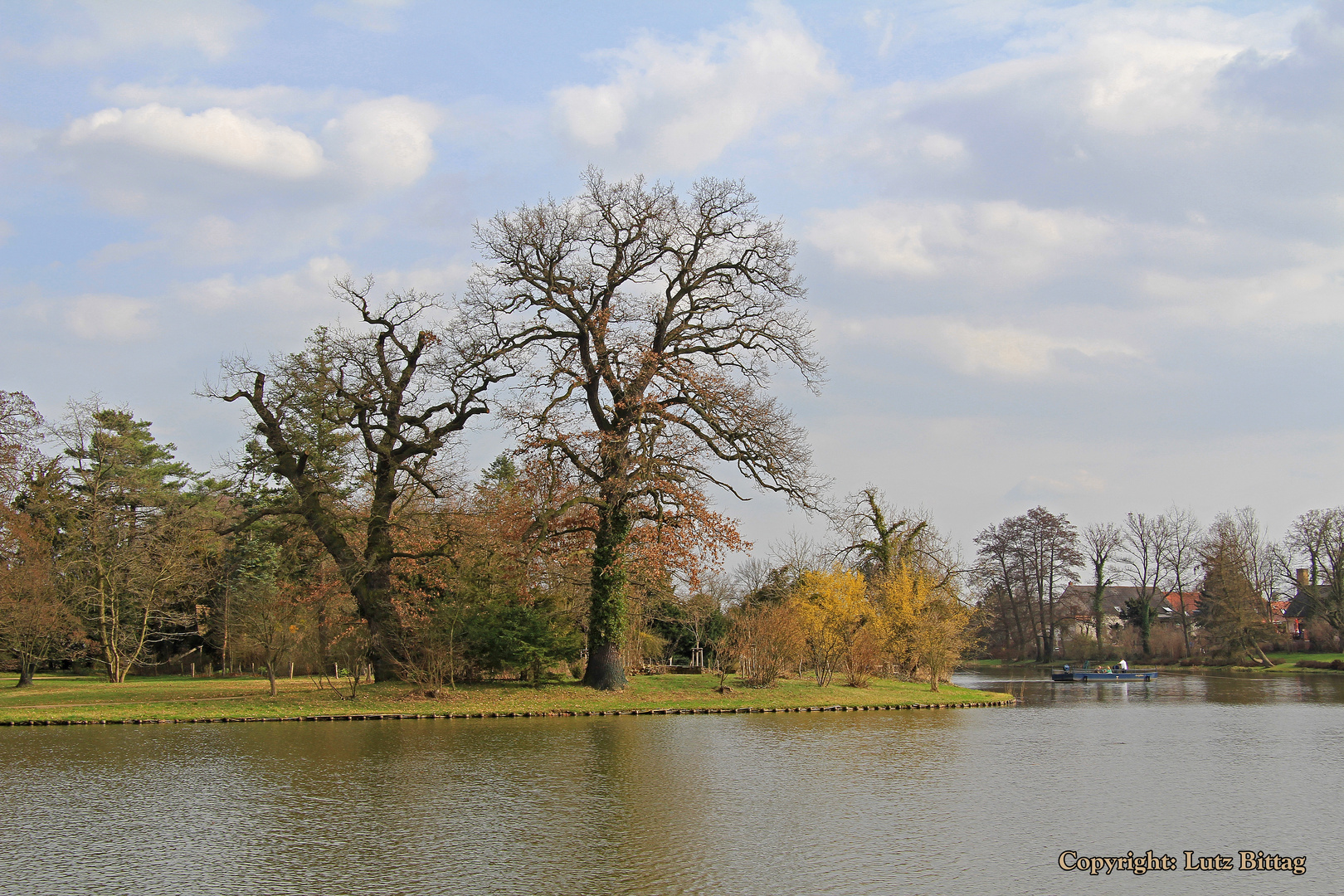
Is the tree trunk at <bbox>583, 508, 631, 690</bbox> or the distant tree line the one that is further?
the distant tree line

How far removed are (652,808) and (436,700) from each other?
50.0ft

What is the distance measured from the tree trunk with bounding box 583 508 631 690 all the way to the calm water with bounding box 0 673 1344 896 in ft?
18.3

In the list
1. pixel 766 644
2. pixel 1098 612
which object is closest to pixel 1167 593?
pixel 1098 612

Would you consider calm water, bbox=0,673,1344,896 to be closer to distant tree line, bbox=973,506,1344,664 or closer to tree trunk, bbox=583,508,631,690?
tree trunk, bbox=583,508,631,690

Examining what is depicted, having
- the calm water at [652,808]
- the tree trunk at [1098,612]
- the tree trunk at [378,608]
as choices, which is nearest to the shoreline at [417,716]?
the calm water at [652,808]

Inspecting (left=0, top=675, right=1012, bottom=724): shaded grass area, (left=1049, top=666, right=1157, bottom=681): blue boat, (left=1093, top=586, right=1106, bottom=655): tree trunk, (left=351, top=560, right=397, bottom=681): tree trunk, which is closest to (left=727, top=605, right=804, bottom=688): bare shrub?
(left=0, top=675, right=1012, bottom=724): shaded grass area

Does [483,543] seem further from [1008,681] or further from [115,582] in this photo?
[1008,681]

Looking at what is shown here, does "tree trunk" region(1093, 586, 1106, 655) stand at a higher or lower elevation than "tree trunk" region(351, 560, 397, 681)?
lower

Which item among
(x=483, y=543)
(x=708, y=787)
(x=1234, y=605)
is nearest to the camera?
(x=708, y=787)

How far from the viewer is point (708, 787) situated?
14.5 meters

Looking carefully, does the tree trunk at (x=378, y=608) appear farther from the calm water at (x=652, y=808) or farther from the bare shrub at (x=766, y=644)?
the bare shrub at (x=766, y=644)

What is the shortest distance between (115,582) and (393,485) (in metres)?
17.7

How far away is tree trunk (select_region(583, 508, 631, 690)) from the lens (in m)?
28.3

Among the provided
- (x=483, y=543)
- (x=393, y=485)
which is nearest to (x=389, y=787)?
(x=483, y=543)
